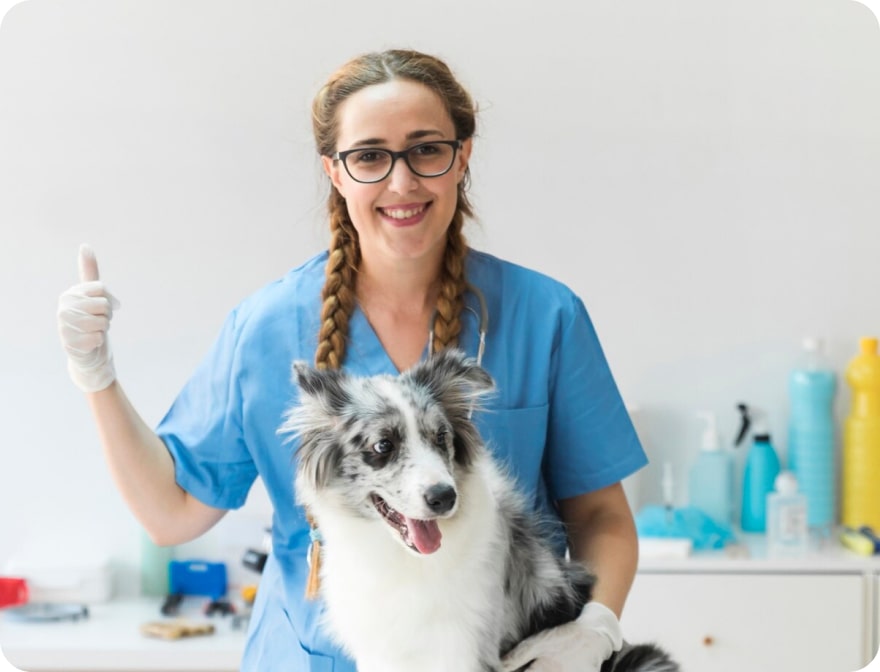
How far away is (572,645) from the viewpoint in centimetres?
161

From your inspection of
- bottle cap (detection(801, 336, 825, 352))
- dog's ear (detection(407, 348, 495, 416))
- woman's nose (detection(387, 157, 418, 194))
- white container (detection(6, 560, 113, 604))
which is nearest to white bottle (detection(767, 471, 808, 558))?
bottle cap (detection(801, 336, 825, 352))

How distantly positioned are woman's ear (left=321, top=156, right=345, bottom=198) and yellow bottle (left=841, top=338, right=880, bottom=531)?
2005 millimetres

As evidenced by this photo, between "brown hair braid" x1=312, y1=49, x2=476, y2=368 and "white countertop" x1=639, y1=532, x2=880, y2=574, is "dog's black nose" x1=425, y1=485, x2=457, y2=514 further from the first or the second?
"white countertop" x1=639, y1=532, x2=880, y2=574

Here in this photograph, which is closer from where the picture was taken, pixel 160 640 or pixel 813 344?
pixel 160 640

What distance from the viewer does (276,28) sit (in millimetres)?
2975

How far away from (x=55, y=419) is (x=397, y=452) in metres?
2.06

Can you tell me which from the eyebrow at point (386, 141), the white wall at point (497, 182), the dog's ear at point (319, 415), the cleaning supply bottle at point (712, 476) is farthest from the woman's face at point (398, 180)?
the cleaning supply bottle at point (712, 476)

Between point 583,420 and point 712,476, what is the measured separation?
4.80ft

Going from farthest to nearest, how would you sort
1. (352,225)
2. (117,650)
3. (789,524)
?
(789,524), (117,650), (352,225)

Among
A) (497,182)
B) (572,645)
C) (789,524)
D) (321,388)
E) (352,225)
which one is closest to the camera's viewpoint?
(321,388)

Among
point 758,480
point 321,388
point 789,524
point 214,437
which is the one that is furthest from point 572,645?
point 758,480

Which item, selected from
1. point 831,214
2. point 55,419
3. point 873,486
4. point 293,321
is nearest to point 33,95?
point 55,419

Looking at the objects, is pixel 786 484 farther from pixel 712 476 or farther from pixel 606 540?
pixel 606 540

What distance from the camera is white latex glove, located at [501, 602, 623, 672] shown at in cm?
159
